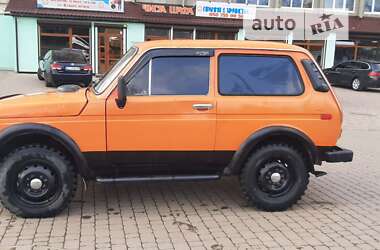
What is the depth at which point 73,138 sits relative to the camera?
4.66 m

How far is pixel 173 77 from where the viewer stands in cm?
489

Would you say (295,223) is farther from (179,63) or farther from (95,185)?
(95,185)

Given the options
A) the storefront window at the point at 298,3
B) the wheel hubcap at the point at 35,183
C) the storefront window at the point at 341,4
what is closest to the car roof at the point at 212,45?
the wheel hubcap at the point at 35,183

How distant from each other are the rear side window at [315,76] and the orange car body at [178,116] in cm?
5

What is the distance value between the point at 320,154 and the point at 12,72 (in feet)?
76.6

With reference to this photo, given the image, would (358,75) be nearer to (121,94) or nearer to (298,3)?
(298,3)

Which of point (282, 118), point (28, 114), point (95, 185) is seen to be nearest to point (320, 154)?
point (282, 118)

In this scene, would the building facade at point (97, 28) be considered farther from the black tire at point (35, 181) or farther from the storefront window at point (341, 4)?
the black tire at point (35, 181)

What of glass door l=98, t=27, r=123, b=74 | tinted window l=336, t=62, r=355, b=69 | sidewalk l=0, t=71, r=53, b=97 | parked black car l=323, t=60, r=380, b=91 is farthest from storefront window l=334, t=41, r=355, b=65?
sidewalk l=0, t=71, r=53, b=97

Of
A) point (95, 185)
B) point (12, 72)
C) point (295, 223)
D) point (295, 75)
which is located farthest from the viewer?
point (12, 72)

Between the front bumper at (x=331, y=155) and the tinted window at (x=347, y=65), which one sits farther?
Answer: the tinted window at (x=347, y=65)

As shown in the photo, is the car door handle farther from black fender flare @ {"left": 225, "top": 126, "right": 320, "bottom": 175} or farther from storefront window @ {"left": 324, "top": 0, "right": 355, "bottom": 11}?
storefront window @ {"left": 324, "top": 0, "right": 355, "bottom": 11}

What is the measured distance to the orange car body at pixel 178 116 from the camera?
465cm

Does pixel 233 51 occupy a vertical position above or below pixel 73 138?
above
